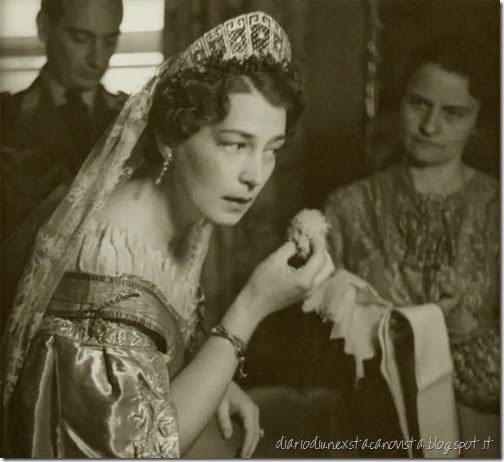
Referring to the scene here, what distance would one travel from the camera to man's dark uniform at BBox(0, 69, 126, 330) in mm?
2139

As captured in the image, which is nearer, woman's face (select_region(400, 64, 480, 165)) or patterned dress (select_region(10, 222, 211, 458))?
patterned dress (select_region(10, 222, 211, 458))

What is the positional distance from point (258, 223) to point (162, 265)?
261 mm

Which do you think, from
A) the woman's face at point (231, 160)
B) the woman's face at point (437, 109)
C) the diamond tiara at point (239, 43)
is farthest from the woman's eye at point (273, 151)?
the woman's face at point (437, 109)

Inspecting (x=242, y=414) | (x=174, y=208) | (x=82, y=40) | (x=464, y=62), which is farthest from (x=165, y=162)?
(x=464, y=62)

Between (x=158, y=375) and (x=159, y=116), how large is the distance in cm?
63

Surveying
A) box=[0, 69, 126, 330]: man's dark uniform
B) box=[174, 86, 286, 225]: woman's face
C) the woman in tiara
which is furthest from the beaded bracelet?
box=[0, 69, 126, 330]: man's dark uniform

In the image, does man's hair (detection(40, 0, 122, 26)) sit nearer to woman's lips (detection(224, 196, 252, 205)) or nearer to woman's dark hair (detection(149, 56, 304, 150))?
woman's dark hair (detection(149, 56, 304, 150))

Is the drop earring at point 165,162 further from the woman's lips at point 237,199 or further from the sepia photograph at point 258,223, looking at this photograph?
the woman's lips at point 237,199

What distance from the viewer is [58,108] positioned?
217 centimetres

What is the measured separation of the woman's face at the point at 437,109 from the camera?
215cm

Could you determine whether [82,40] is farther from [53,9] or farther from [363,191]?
[363,191]

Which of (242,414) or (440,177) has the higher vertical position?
(440,177)

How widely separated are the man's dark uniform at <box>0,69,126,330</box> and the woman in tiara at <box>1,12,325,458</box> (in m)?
0.03

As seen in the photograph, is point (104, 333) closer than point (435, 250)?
Yes
